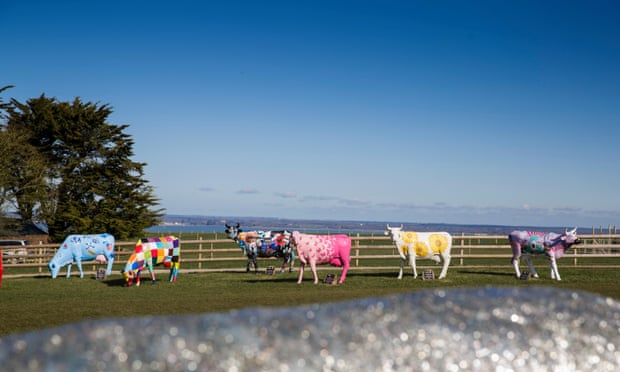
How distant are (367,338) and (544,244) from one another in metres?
16.2

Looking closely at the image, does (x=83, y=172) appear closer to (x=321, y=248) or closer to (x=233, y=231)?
(x=233, y=231)

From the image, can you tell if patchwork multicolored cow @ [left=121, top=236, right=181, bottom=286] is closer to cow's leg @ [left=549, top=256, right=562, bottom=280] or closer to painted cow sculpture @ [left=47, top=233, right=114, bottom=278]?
painted cow sculpture @ [left=47, top=233, right=114, bottom=278]

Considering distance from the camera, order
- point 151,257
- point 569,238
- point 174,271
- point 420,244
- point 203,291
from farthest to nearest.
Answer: point 174,271
point 420,244
point 151,257
point 569,238
point 203,291

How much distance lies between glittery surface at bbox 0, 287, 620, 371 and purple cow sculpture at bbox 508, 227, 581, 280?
50.9 feet

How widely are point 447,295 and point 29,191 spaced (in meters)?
34.4

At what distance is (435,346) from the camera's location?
0.85 meters

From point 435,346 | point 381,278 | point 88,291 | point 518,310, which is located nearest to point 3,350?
point 435,346

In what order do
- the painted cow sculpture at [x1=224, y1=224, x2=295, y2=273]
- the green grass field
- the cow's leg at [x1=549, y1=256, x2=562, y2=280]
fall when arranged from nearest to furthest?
1. the green grass field
2. the cow's leg at [x1=549, y1=256, x2=562, y2=280]
3. the painted cow sculpture at [x1=224, y1=224, x2=295, y2=273]

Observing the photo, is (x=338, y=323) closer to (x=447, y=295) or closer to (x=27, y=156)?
(x=447, y=295)

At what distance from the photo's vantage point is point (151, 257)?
15.5m

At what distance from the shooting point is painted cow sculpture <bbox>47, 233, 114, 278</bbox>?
58.4 ft

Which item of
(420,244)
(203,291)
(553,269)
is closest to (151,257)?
(203,291)

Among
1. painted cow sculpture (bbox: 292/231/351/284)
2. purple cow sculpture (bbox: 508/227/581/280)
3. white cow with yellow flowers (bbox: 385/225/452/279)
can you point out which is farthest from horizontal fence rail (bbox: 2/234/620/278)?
purple cow sculpture (bbox: 508/227/581/280)

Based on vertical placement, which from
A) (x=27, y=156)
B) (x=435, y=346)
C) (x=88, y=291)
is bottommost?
(x=88, y=291)
